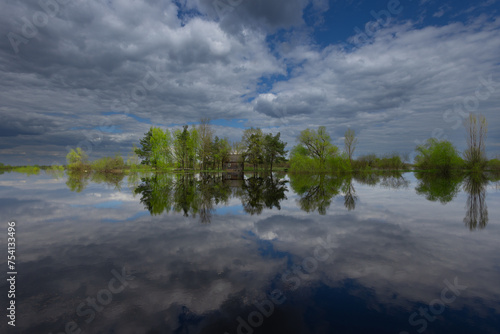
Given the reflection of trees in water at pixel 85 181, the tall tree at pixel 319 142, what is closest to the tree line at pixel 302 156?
the tall tree at pixel 319 142

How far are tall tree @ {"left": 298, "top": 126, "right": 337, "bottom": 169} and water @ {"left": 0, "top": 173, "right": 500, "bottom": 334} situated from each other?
43.7m

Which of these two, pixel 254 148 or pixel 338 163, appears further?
pixel 254 148

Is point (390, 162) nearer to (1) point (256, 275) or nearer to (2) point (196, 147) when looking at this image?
(2) point (196, 147)

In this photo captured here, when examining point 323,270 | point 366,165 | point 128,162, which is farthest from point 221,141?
point 323,270

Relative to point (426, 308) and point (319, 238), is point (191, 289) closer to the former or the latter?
point (426, 308)

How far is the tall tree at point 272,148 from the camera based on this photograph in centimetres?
6256

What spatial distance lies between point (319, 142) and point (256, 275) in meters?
50.6

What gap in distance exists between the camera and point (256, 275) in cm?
443

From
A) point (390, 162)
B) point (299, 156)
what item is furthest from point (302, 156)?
point (390, 162)

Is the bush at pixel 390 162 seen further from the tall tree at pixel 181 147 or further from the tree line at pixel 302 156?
the tall tree at pixel 181 147

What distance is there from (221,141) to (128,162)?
77.7 ft

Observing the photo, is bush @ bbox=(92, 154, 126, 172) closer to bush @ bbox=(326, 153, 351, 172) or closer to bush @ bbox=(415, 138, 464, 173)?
bush @ bbox=(326, 153, 351, 172)

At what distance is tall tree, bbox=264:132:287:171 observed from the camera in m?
62.6

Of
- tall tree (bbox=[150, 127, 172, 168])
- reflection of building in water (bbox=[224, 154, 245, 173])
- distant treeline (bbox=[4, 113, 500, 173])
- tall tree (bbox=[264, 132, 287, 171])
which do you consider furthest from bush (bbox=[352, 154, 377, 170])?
tall tree (bbox=[150, 127, 172, 168])
